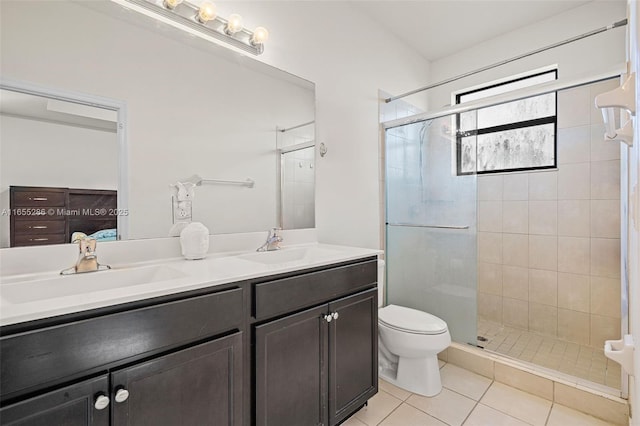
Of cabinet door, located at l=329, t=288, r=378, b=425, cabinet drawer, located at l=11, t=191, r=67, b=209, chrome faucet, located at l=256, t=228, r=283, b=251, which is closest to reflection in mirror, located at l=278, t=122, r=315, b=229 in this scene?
chrome faucet, located at l=256, t=228, r=283, b=251

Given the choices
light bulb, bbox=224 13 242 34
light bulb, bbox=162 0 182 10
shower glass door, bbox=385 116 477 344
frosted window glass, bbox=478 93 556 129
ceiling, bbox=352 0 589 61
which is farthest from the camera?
frosted window glass, bbox=478 93 556 129

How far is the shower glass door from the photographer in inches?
85.6

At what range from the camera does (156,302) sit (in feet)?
2.85

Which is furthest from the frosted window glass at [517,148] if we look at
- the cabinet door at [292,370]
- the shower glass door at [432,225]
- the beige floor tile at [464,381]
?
the cabinet door at [292,370]

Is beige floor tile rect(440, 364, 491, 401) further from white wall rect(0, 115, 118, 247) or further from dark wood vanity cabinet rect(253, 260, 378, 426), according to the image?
white wall rect(0, 115, 118, 247)

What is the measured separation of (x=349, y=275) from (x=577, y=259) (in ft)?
6.90

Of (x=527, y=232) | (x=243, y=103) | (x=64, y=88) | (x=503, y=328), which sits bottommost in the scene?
(x=503, y=328)

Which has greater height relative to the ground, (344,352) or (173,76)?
(173,76)

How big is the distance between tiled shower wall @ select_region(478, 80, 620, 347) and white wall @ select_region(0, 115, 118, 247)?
9.69ft

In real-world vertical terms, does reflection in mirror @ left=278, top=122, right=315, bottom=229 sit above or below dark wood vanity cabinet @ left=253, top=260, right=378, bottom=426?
above

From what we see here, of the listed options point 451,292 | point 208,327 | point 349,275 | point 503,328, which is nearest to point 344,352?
point 349,275

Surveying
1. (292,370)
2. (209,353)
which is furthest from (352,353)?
(209,353)

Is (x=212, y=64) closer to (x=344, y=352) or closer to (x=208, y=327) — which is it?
(x=208, y=327)

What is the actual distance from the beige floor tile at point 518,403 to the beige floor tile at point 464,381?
0.04 meters
